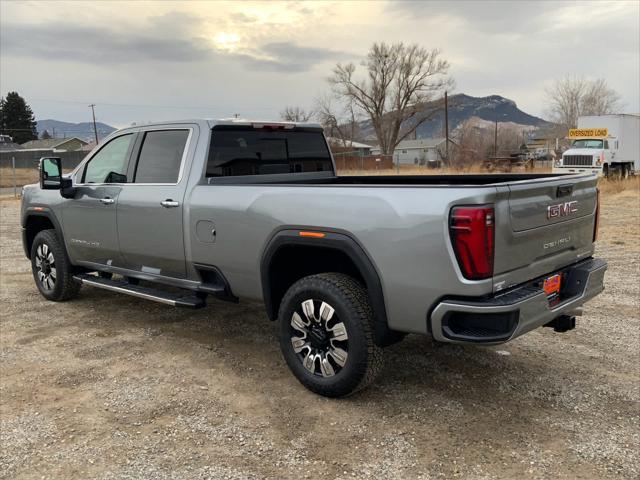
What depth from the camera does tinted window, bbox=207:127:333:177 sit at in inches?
188

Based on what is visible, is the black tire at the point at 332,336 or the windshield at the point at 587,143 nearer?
the black tire at the point at 332,336

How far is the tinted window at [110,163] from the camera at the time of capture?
546 centimetres

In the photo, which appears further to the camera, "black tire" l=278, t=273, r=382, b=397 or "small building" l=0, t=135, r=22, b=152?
"small building" l=0, t=135, r=22, b=152

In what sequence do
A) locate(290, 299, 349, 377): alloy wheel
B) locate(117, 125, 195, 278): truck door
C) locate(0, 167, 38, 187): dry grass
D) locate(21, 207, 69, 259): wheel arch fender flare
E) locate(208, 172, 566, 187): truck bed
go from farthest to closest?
locate(0, 167, 38, 187): dry grass, locate(21, 207, 69, 259): wheel arch fender flare, locate(117, 125, 195, 278): truck door, locate(208, 172, 566, 187): truck bed, locate(290, 299, 349, 377): alloy wheel

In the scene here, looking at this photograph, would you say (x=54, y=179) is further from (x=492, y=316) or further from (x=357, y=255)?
(x=492, y=316)

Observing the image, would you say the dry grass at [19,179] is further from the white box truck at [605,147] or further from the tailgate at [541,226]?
the tailgate at [541,226]

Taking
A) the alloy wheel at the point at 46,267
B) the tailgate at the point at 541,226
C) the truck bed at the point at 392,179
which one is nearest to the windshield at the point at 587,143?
the truck bed at the point at 392,179

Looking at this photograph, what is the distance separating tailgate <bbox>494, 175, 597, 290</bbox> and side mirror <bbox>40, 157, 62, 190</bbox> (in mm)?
4547

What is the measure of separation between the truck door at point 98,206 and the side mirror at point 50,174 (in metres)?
0.19

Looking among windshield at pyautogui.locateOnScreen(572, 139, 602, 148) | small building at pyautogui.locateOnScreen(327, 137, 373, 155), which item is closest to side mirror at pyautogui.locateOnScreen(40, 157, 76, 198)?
windshield at pyautogui.locateOnScreen(572, 139, 602, 148)

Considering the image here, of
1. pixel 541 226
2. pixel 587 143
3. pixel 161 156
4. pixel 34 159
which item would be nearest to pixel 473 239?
pixel 541 226

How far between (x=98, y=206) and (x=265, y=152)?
1.78 metres

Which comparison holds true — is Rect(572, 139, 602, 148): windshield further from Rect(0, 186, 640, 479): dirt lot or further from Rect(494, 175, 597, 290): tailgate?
Rect(494, 175, 597, 290): tailgate

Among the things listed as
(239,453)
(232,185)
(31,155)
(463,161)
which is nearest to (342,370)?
(239,453)
